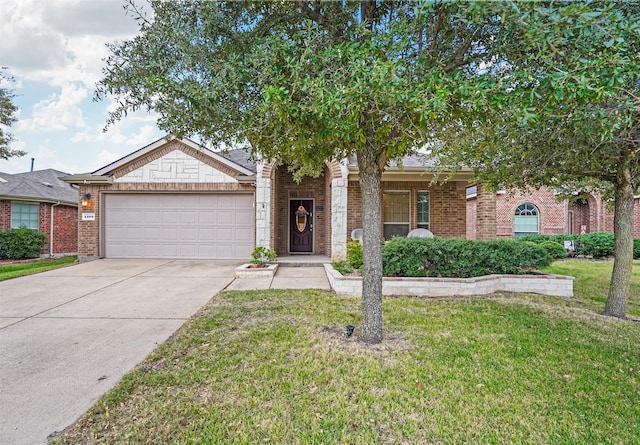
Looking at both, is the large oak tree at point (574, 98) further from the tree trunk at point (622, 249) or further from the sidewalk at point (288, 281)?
the sidewalk at point (288, 281)

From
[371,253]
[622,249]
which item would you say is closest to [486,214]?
[622,249]

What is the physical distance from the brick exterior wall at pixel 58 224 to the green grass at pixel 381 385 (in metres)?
13.4

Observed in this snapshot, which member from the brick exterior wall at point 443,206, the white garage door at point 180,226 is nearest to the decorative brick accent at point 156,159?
the white garage door at point 180,226

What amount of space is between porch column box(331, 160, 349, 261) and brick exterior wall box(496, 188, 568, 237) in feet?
37.4

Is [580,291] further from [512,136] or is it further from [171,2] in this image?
[171,2]

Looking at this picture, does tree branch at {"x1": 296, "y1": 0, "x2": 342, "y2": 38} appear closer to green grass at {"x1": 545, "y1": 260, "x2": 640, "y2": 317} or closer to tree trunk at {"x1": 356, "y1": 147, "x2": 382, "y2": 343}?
tree trunk at {"x1": 356, "y1": 147, "x2": 382, "y2": 343}

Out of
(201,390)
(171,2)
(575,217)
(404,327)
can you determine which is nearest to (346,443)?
(201,390)

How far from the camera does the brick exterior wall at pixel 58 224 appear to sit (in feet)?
42.3

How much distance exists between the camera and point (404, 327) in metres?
4.46

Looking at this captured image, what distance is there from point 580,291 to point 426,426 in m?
7.15

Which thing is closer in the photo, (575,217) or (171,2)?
(171,2)

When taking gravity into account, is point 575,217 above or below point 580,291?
above

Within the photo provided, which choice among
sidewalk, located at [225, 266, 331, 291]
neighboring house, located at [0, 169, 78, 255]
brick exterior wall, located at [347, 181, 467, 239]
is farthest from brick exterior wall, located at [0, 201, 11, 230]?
brick exterior wall, located at [347, 181, 467, 239]

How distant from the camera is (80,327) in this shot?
4.50 m
